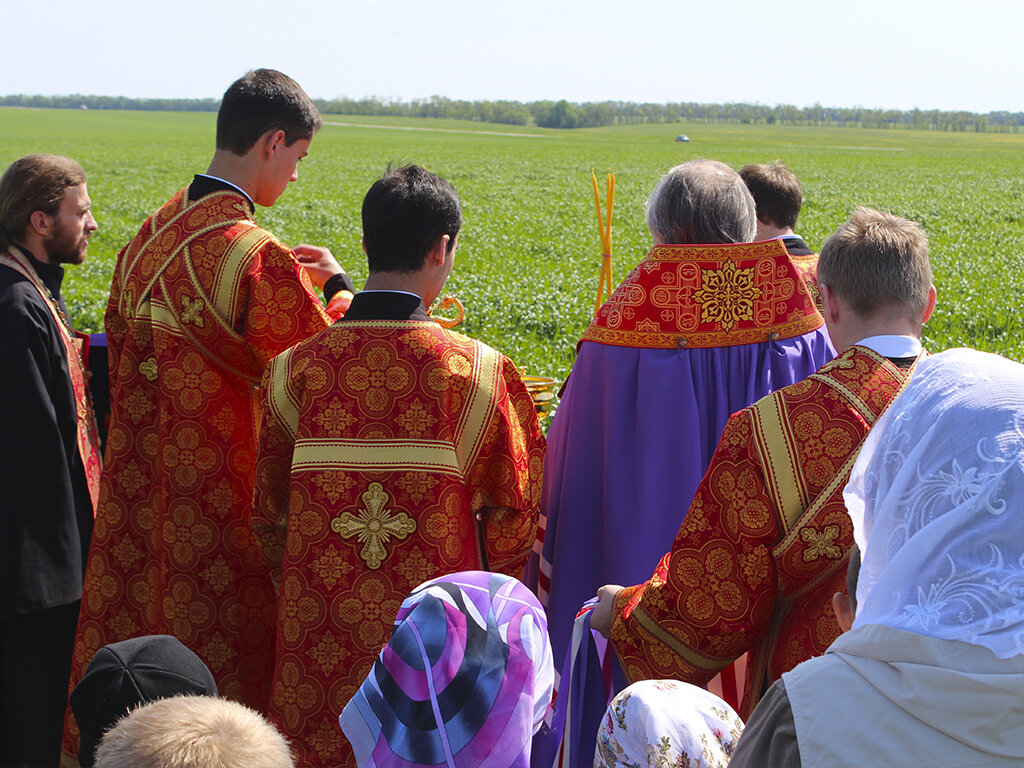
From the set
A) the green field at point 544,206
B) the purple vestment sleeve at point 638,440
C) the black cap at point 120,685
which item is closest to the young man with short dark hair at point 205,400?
the purple vestment sleeve at point 638,440

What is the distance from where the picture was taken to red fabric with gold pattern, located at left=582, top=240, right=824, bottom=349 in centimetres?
305

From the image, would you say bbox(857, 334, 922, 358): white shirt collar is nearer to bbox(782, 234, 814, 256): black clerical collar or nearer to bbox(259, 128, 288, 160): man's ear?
bbox(259, 128, 288, 160): man's ear

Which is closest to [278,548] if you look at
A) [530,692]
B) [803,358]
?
[530,692]

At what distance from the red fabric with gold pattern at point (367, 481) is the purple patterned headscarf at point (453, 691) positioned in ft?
3.32

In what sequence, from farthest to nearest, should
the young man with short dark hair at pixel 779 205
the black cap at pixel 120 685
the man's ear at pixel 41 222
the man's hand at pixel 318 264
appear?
1. the young man with short dark hair at pixel 779 205
2. the man's hand at pixel 318 264
3. the man's ear at pixel 41 222
4. the black cap at pixel 120 685

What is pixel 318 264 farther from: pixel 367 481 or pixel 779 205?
pixel 779 205

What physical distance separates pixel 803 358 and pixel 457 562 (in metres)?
1.25

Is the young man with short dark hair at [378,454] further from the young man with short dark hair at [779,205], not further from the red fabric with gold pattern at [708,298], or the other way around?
the young man with short dark hair at [779,205]

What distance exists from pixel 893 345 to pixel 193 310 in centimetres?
218

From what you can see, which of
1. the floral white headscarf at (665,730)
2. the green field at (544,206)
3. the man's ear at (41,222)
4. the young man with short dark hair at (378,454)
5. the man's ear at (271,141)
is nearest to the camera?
the floral white headscarf at (665,730)

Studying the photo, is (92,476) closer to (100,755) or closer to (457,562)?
(457,562)

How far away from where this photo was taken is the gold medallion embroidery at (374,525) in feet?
9.24

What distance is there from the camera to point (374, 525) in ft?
9.27

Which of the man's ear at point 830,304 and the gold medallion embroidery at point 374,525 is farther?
the gold medallion embroidery at point 374,525
